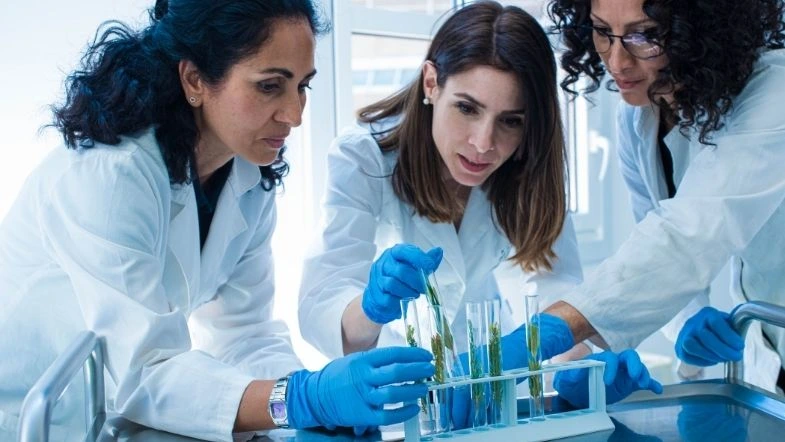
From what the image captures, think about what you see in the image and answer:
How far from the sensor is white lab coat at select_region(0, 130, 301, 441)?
4.25ft

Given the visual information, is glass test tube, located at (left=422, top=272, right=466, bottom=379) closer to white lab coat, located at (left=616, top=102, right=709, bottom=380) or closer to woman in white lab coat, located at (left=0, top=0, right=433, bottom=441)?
woman in white lab coat, located at (left=0, top=0, right=433, bottom=441)

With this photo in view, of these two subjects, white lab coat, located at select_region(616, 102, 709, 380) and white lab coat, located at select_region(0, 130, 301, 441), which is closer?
white lab coat, located at select_region(0, 130, 301, 441)

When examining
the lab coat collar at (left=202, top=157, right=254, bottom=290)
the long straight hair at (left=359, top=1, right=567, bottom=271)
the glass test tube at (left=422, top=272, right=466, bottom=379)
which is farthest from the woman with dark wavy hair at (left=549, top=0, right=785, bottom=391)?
the lab coat collar at (left=202, top=157, right=254, bottom=290)

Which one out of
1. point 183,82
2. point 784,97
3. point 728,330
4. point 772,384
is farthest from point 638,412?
point 183,82

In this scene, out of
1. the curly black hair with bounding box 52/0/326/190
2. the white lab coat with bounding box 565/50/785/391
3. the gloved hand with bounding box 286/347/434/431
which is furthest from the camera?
the white lab coat with bounding box 565/50/785/391

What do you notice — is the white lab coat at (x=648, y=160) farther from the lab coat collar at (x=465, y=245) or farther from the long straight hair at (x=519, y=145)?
the lab coat collar at (x=465, y=245)

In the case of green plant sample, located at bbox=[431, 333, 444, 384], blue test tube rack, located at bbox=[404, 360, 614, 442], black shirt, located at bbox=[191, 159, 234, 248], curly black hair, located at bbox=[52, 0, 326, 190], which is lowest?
blue test tube rack, located at bbox=[404, 360, 614, 442]

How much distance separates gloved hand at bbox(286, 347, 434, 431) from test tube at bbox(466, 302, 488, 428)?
0.30 feet

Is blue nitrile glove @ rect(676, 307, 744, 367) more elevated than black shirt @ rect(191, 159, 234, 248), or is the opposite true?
black shirt @ rect(191, 159, 234, 248)

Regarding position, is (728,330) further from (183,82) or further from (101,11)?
(101,11)

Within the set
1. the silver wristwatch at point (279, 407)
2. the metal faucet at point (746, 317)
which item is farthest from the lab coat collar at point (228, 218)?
the metal faucet at point (746, 317)

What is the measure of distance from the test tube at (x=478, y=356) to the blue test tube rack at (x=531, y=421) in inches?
0.9

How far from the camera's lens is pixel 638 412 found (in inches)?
55.3

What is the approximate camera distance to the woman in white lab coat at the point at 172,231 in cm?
127
